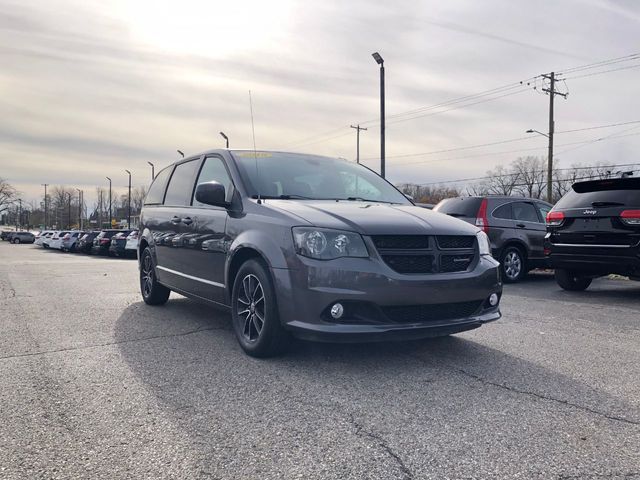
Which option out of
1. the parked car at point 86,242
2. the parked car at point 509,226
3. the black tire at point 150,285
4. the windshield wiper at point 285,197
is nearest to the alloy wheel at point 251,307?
the windshield wiper at point 285,197

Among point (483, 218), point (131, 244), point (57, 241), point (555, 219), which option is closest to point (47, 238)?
point (57, 241)

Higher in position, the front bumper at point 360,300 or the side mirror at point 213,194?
the side mirror at point 213,194

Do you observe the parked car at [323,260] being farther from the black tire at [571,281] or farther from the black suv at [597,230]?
the black tire at [571,281]

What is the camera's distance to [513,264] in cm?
1001

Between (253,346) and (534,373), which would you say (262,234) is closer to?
(253,346)

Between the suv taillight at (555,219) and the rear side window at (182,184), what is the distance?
5.52m

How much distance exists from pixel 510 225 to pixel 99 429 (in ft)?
28.2

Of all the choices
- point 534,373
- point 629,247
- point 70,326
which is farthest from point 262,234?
point 629,247

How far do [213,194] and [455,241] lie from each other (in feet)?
6.60

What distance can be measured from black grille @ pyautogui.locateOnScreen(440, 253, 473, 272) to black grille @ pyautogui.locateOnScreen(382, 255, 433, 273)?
0.12m

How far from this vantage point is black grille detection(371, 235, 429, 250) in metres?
3.79

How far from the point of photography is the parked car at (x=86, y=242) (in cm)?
3372

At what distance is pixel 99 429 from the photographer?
111 inches

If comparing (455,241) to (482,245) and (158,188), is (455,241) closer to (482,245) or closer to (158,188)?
(482,245)
